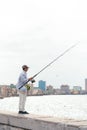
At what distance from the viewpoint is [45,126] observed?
9.73 metres

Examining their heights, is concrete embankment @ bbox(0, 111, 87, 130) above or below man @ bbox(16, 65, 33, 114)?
below

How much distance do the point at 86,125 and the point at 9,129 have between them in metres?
3.01

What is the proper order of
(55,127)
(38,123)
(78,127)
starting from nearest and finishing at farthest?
(78,127)
(55,127)
(38,123)

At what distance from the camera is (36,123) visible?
10.1 metres

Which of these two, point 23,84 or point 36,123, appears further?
point 23,84

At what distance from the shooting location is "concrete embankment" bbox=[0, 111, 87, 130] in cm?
904

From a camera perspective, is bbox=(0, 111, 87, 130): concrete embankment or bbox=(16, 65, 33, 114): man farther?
bbox=(16, 65, 33, 114): man

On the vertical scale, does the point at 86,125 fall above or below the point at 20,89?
→ below

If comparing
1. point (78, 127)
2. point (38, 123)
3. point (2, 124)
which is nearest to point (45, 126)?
point (38, 123)

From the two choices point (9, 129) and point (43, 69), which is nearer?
point (9, 129)

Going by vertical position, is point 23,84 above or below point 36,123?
above

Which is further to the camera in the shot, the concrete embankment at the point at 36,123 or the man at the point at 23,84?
the man at the point at 23,84

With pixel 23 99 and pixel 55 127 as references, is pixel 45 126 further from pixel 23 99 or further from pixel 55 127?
pixel 23 99

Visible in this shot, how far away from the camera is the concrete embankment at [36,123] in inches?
356
